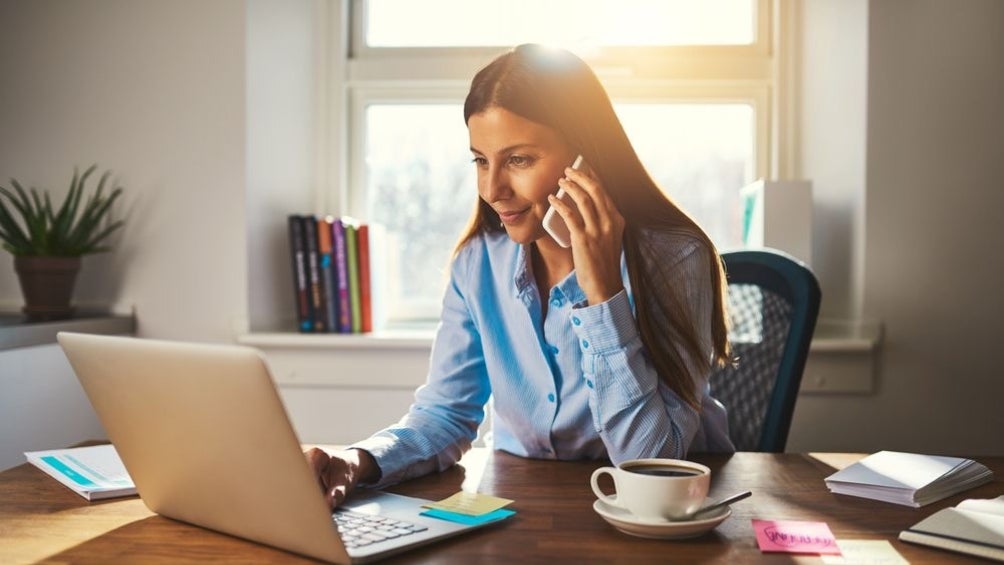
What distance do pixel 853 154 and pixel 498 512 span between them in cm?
184

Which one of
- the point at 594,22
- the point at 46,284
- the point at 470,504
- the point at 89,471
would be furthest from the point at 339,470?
the point at 594,22

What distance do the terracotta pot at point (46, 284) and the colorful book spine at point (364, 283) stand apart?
0.75m

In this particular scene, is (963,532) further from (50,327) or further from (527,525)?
(50,327)

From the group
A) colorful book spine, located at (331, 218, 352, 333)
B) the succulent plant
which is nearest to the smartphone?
colorful book spine, located at (331, 218, 352, 333)

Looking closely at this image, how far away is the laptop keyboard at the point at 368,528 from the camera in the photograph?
94 cm

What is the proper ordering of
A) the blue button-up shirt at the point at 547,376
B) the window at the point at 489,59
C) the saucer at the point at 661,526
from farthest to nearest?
the window at the point at 489,59 → the blue button-up shirt at the point at 547,376 → the saucer at the point at 661,526

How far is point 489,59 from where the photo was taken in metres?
2.80

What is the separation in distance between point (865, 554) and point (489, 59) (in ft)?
6.97

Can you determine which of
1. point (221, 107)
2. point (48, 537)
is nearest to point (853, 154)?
point (221, 107)

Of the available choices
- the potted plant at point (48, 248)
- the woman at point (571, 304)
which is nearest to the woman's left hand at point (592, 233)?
the woman at point (571, 304)

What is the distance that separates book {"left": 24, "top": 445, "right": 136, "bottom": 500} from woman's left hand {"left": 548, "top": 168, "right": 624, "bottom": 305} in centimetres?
69

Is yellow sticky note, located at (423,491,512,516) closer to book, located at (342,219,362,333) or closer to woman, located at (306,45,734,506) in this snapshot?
woman, located at (306,45,734,506)

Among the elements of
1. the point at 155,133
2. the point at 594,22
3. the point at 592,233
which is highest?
the point at 594,22

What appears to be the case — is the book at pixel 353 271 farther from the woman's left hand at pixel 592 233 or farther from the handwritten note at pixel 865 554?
the handwritten note at pixel 865 554
